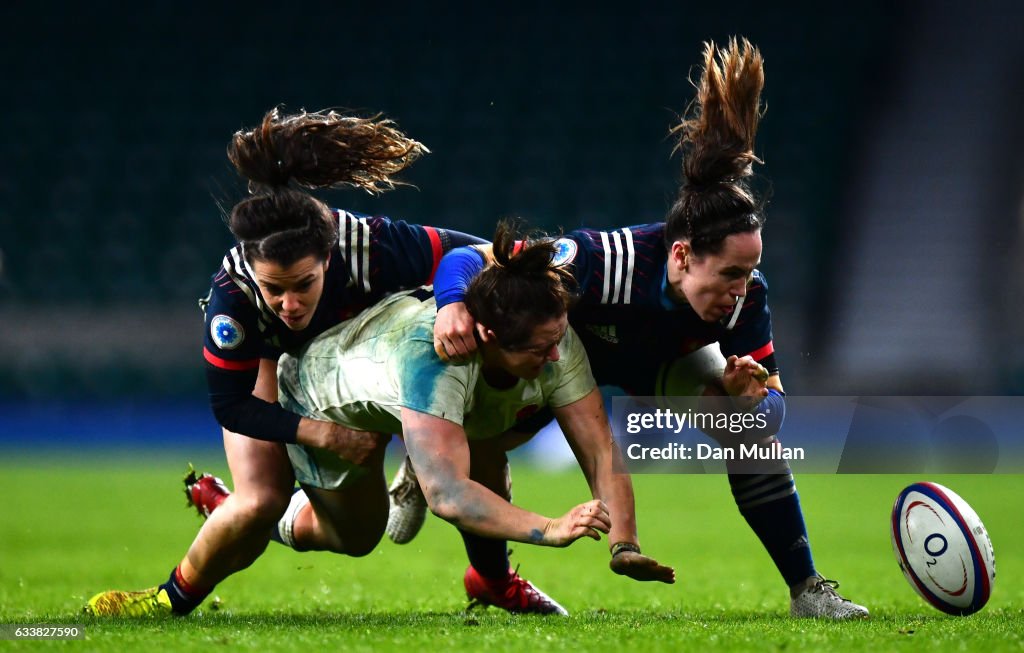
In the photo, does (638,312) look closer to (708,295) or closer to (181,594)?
(708,295)

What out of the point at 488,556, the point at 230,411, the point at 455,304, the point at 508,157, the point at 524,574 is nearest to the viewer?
the point at 455,304

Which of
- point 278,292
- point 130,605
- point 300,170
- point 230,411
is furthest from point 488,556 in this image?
point 300,170

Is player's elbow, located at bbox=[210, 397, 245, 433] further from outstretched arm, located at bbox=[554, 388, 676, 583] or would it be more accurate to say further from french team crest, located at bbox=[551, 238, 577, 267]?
french team crest, located at bbox=[551, 238, 577, 267]

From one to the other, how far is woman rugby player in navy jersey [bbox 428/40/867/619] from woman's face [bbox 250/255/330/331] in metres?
0.42

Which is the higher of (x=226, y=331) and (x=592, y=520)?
(x=226, y=331)

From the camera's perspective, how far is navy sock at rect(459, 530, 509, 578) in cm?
500

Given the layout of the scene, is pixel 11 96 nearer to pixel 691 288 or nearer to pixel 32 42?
pixel 32 42

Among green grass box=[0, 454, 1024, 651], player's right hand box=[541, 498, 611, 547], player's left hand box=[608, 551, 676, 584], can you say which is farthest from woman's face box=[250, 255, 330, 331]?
player's left hand box=[608, 551, 676, 584]

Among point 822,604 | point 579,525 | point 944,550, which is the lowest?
point 822,604

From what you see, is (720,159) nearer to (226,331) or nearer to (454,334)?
(454,334)

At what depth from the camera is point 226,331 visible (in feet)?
14.2

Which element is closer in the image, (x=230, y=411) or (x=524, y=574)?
(x=230, y=411)

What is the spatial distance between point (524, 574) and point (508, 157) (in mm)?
11305

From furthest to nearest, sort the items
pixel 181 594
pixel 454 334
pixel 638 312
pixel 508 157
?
pixel 508 157
pixel 181 594
pixel 638 312
pixel 454 334
